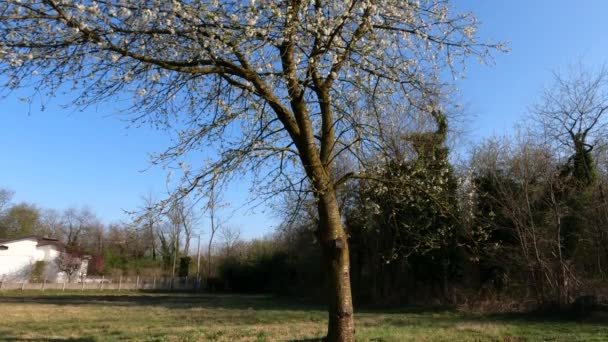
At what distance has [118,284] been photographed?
48.0m

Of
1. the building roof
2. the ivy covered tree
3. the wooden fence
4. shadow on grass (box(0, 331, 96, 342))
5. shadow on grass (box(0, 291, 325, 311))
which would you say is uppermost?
the building roof

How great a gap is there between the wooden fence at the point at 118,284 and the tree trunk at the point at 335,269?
1682 inches

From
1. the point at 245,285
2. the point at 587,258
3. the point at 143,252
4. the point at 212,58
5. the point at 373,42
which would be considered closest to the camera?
the point at 212,58

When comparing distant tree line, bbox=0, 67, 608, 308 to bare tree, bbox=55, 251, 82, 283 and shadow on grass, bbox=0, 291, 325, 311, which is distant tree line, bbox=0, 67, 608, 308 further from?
bare tree, bbox=55, 251, 82, 283

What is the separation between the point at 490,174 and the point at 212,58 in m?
17.0

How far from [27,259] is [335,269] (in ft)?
178

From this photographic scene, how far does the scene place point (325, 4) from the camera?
714cm

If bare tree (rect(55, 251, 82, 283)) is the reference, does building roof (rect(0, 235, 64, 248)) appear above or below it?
above

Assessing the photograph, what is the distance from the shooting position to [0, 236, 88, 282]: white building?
5144 centimetres

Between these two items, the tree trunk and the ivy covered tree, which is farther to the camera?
the ivy covered tree

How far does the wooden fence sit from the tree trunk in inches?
1682

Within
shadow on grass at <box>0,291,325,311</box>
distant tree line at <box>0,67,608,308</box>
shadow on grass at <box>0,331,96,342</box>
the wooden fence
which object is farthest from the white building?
shadow on grass at <box>0,331,96,342</box>

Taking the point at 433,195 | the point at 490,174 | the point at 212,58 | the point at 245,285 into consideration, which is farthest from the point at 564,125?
the point at 245,285

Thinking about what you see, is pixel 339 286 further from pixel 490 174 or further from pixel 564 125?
pixel 564 125
